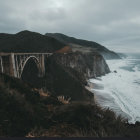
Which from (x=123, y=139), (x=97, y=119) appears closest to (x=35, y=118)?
(x=97, y=119)

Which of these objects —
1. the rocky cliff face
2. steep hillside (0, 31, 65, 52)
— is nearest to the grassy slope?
the rocky cliff face

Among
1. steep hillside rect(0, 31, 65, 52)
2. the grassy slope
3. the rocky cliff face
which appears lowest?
the rocky cliff face

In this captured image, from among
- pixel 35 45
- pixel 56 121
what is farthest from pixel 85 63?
pixel 56 121

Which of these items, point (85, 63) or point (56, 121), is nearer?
point (56, 121)

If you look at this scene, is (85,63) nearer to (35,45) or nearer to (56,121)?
(35,45)

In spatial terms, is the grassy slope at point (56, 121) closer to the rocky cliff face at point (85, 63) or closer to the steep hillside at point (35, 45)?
the rocky cliff face at point (85, 63)

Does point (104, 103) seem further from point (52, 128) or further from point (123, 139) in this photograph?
point (123, 139)

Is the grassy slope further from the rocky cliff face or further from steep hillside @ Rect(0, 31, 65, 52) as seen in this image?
steep hillside @ Rect(0, 31, 65, 52)

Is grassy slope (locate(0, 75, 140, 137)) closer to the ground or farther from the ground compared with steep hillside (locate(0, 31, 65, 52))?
closer to the ground

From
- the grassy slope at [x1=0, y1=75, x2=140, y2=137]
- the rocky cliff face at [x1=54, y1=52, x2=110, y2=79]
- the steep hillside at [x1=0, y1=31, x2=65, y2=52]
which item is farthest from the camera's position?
the steep hillside at [x1=0, y1=31, x2=65, y2=52]
